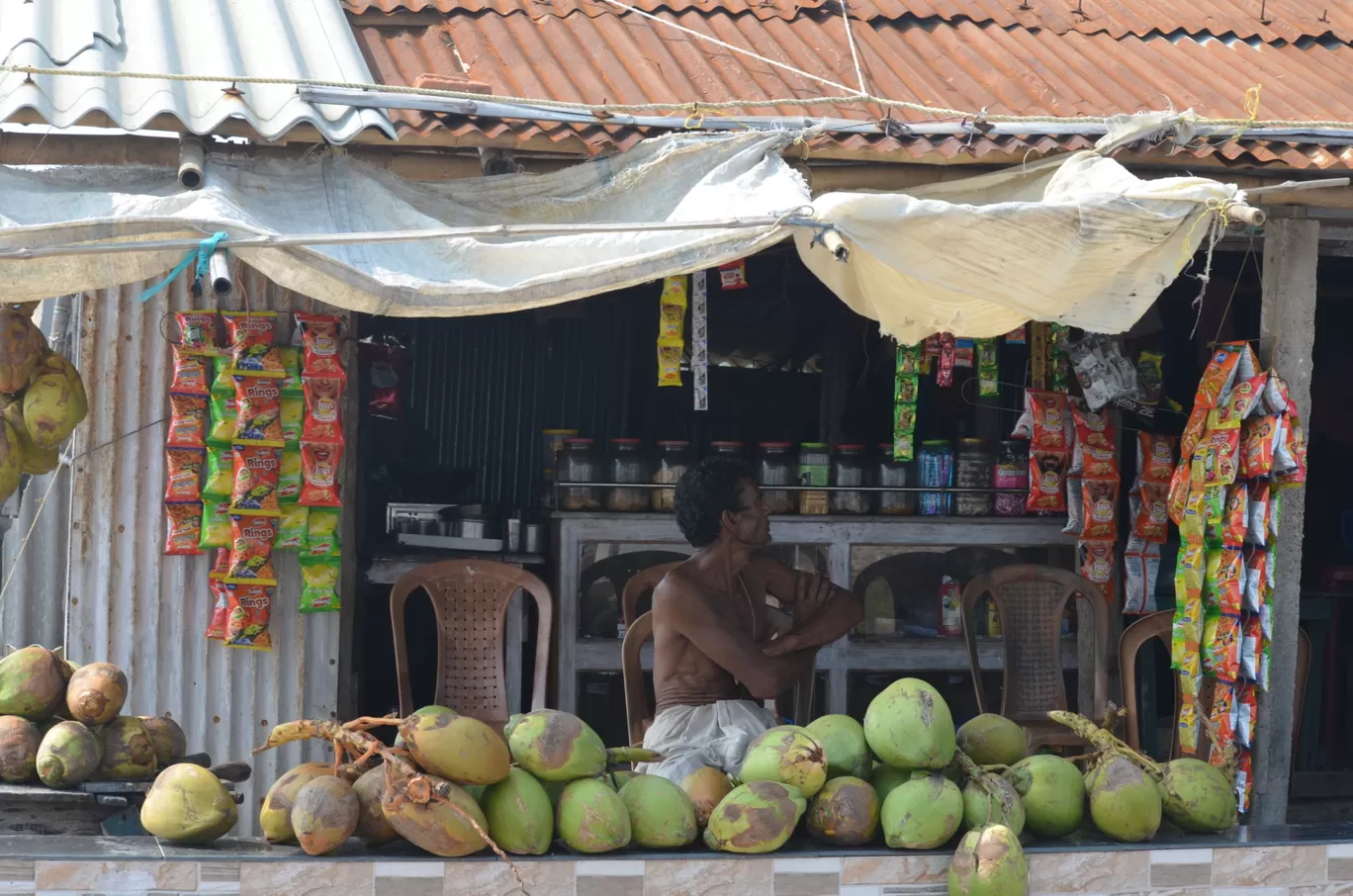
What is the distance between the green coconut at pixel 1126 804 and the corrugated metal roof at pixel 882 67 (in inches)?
68.3

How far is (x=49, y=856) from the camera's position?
2.99m

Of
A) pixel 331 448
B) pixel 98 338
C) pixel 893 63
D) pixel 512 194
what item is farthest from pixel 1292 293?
pixel 98 338

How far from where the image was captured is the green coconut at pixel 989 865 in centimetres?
302

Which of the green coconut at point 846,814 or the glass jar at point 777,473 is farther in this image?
the glass jar at point 777,473

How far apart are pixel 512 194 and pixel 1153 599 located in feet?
10.9

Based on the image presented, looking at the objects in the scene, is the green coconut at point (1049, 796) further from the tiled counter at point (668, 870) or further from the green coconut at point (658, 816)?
the green coconut at point (658, 816)

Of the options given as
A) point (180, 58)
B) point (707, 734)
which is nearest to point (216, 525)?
point (180, 58)

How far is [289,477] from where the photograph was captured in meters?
4.77

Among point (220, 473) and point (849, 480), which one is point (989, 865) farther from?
point (849, 480)

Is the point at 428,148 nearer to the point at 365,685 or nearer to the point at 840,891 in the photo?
the point at 840,891

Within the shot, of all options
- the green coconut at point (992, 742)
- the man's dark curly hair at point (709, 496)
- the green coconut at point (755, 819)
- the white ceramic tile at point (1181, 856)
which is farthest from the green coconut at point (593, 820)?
the man's dark curly hair at point (709, 496)

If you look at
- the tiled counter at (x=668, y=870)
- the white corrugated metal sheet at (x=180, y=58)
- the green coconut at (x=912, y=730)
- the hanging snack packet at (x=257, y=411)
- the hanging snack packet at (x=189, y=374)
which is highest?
the white corrugated metal sheet at (x=180, y=58)

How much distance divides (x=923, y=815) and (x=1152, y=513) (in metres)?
2.96

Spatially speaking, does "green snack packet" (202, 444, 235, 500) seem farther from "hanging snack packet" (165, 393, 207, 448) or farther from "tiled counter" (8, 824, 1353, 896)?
"tiled counter" (8, 824, 1353, 896)
